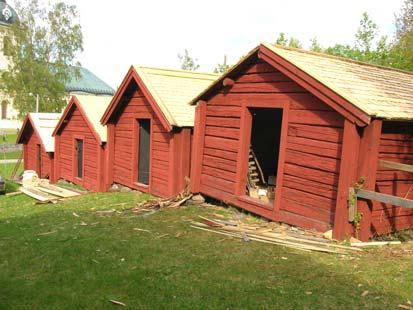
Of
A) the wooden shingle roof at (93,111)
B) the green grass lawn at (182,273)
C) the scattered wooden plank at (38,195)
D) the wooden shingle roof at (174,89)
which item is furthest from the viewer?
the wooden shingle roof at (93,111)

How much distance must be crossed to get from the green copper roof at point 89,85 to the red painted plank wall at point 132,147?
5258 cm

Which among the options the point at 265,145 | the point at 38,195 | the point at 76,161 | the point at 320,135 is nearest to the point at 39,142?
the point at 76,161

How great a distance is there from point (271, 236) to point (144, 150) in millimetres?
8469

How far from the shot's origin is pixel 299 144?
9570 mm

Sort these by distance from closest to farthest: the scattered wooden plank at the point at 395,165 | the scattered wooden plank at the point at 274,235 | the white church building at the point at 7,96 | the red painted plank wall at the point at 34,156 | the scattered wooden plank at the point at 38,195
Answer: the scattered wooden plank at the point at 395,165, the scattered wooden plank at the point at 274,235, the scattered wooden plank at the point at 38,195, the red painted plank wall at the point at 34,156, the white church building at the point at 7,96

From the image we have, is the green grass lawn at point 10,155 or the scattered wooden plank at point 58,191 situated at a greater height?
the scattered wooden plank at point 58,191

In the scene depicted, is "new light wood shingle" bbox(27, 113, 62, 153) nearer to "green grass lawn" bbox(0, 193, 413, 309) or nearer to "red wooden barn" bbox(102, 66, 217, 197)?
"red wooden barn" bbox(102, 66, 217, 197)

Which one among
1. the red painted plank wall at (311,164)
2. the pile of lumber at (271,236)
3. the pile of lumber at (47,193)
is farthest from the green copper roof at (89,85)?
the red painted plank wall at (311,164)

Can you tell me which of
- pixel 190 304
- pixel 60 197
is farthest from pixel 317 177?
pixel 60 197

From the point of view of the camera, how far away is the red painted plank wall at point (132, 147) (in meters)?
14.9

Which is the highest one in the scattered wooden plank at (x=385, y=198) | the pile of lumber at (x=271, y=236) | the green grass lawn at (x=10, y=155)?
the scattered wooden plank at (x=385, y=198)

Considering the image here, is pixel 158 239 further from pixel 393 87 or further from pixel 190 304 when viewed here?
pixel 393 87

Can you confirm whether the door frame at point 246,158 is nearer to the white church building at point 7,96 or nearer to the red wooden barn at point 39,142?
the red wooden barn at point 39,142

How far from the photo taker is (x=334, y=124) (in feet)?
28.7
